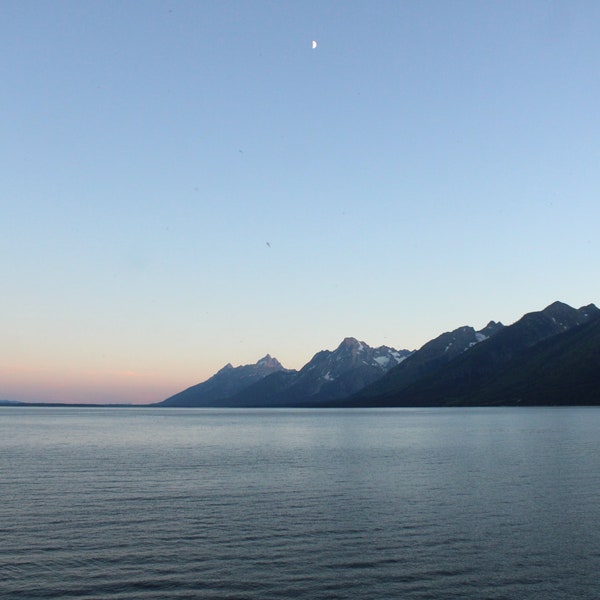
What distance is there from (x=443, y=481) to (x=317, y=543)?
120ft

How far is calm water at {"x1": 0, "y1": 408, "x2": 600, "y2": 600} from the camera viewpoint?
1503 inches

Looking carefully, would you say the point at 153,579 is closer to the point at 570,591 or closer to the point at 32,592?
the point at 32,592

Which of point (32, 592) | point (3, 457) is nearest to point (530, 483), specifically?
point (32, 592)

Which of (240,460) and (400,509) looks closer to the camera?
(400,509)

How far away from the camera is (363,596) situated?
118 ft

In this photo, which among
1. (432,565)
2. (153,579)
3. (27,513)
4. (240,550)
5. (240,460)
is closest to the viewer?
(153,579)

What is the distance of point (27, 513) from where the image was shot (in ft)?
191

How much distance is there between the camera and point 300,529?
5216 centimetres

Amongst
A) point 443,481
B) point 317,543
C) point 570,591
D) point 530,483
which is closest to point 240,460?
point 443,481

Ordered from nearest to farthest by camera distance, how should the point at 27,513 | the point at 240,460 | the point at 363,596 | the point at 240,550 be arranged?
1. the point at 363,596
2. the point at 240,550
3. the point at 27,513
4. the point at 240,460

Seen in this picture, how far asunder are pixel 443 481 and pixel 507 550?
34128mm

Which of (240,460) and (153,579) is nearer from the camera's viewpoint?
(153,579)

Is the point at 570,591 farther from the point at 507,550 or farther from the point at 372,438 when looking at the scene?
the point at 372,438

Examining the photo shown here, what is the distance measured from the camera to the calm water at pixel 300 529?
38.2m
